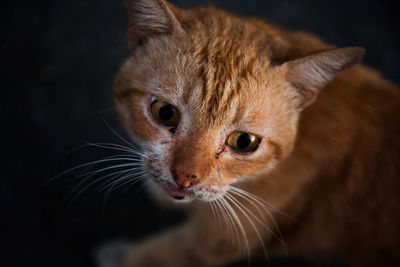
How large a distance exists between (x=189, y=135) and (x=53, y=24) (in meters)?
1.46

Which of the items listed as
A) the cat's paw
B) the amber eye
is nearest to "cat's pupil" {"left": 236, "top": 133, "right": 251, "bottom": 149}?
the amber eye

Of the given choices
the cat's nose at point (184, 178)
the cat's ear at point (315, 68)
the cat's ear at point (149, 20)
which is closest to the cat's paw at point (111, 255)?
the cat's nose at point (184, 178)

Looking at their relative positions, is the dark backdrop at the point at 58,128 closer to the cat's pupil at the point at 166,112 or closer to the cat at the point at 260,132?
the cat at the point at 260,132

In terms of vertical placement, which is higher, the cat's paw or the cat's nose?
the cat's nose

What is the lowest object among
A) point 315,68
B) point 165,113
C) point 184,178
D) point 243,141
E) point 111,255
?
point 111,255

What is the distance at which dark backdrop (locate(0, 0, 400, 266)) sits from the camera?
2.23 meters

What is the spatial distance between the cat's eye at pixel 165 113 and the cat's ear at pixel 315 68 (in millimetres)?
511

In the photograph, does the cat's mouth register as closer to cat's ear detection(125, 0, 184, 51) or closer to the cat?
the cat

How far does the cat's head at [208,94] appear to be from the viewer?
4.57ft

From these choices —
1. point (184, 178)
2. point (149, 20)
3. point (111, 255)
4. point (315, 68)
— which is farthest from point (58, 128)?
point (315, 68)

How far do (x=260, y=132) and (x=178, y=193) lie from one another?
443 mm

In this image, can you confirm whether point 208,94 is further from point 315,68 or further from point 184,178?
point 315,68

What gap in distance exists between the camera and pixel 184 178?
1.38 metres

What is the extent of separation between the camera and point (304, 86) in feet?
5.15
